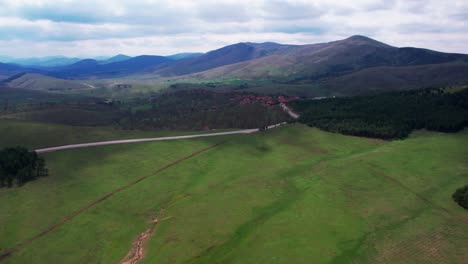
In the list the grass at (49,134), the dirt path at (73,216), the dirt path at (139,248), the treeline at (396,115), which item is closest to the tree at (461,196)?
the treeline at (396,115)

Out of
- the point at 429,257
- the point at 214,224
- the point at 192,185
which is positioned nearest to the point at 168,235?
the point at 214,224

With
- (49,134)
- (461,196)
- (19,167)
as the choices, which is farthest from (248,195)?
(49,134)

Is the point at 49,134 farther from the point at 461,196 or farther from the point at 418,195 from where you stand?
the point at 461,196

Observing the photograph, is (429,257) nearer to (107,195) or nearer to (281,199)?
(281,199)

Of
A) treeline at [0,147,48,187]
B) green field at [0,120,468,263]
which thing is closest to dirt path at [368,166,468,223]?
green field at [0,120,468,263]

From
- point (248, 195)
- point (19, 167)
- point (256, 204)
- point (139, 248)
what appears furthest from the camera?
point (19, 167)

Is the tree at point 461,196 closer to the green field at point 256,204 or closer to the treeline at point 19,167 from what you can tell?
the green field at point 256,204
